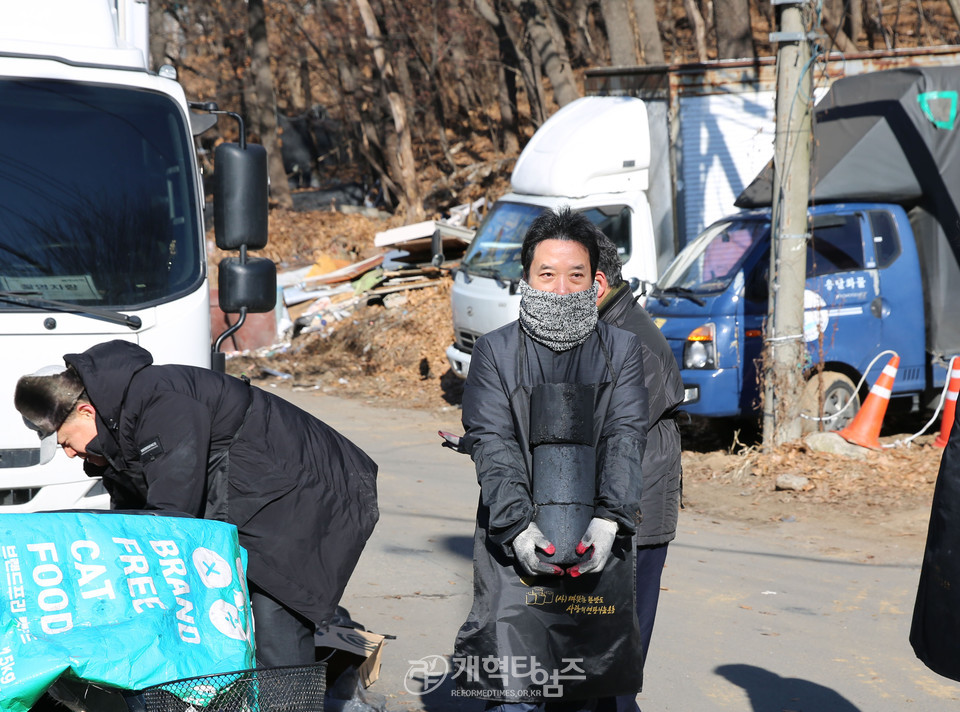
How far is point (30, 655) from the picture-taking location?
2.47 metres

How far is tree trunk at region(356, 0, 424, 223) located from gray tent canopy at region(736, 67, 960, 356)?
43.5 feet

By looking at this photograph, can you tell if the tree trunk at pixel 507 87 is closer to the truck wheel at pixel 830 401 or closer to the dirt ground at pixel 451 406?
the dirt ground at pixel 451 406

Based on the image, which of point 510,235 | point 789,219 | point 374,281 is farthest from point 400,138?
point 789,219

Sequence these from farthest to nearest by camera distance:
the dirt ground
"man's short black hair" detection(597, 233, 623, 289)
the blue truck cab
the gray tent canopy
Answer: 1. the gray tent canopy
2. the blue truck cab
3. the dirt ground
4. "man's short black hair" detection(597, 233, 623, 289)

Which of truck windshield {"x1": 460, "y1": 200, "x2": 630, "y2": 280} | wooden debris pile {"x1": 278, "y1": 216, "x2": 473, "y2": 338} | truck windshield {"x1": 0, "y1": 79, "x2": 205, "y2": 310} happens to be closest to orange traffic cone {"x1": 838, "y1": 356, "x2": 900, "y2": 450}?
truck windshield {"x1": 460, "y1": 200, "x2": 630, "y2": 280}

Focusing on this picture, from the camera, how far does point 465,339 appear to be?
40.0 feet

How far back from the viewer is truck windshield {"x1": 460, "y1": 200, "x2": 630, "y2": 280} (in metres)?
11.3

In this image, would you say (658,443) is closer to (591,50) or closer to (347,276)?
(347,276)

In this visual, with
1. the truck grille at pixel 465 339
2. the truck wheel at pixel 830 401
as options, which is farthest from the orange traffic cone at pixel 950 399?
the truck grille at pixel 465 339

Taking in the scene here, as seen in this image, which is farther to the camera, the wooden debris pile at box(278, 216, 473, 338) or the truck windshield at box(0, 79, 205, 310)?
the wooden debris pile at box(278, 216, 473, 338)

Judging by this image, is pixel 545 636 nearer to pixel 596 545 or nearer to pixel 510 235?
pixel 596 545

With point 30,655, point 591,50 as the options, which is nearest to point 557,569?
point 30,655

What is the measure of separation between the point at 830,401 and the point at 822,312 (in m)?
0.83

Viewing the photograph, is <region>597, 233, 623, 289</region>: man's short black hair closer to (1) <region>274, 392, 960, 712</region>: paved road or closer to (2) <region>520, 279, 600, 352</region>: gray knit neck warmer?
(2) <region>520, 279, 600, 352</region>: gray knit neck warmer
